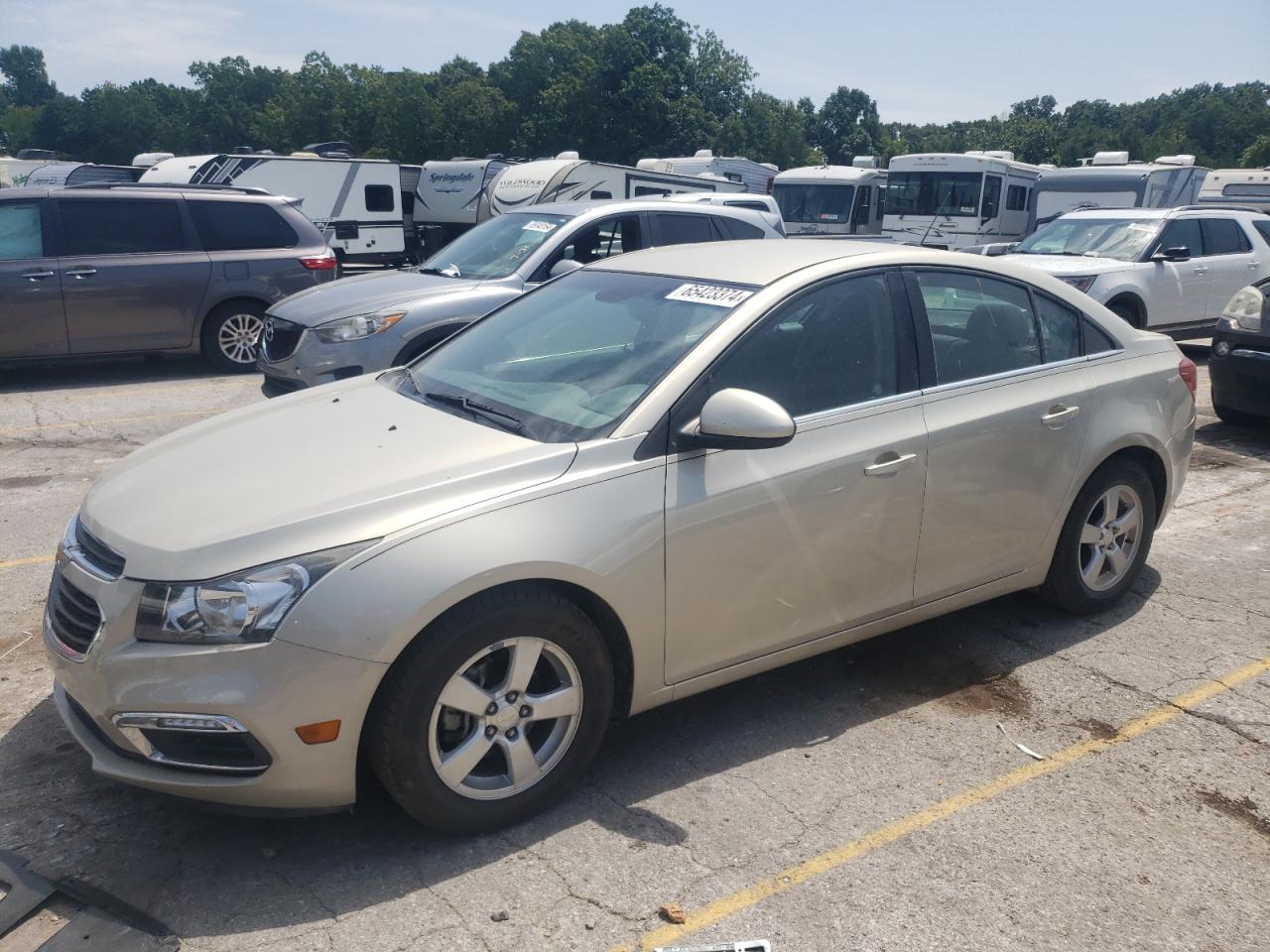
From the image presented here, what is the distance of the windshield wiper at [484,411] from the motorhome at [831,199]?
2182cm

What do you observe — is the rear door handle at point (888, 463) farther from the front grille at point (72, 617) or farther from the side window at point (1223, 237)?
the side window at point (1223, 237)

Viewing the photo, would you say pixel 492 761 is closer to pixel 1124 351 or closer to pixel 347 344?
pixel 1124 351

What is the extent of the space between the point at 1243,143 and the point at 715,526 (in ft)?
288

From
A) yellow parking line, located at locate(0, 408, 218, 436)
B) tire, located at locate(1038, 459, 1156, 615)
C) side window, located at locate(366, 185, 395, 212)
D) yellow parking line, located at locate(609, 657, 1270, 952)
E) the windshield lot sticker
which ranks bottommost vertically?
yellow parking line, located at locate(609, 657, 1270, 952)

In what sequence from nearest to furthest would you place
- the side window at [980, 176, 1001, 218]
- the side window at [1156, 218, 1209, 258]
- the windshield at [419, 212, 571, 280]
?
the windshield at [419, 212, 571, 280] → the side window at [1156, 218, 1209, 258] → the side window at [980, 176, 1001, 218]

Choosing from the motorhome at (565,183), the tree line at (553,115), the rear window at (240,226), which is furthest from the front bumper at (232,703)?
the tree line at (553,115)

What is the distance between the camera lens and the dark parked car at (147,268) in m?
9.90

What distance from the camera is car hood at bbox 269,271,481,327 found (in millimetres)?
7676

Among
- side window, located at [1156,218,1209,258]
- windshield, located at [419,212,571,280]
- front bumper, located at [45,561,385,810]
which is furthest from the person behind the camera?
side window, located at [1156,218,1209,258]

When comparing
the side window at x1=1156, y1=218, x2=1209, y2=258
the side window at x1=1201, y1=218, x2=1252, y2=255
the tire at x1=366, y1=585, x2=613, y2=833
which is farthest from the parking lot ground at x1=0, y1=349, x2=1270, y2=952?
the side window at x1=1201, y1=218, x2=1252, y2=255

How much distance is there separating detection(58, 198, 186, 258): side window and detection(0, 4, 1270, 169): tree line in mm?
50666

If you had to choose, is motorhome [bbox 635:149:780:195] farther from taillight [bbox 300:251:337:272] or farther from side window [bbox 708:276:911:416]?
side window [bbox 708:276:911:416]

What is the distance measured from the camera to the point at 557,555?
2.97 metres

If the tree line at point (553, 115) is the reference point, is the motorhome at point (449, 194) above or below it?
below
